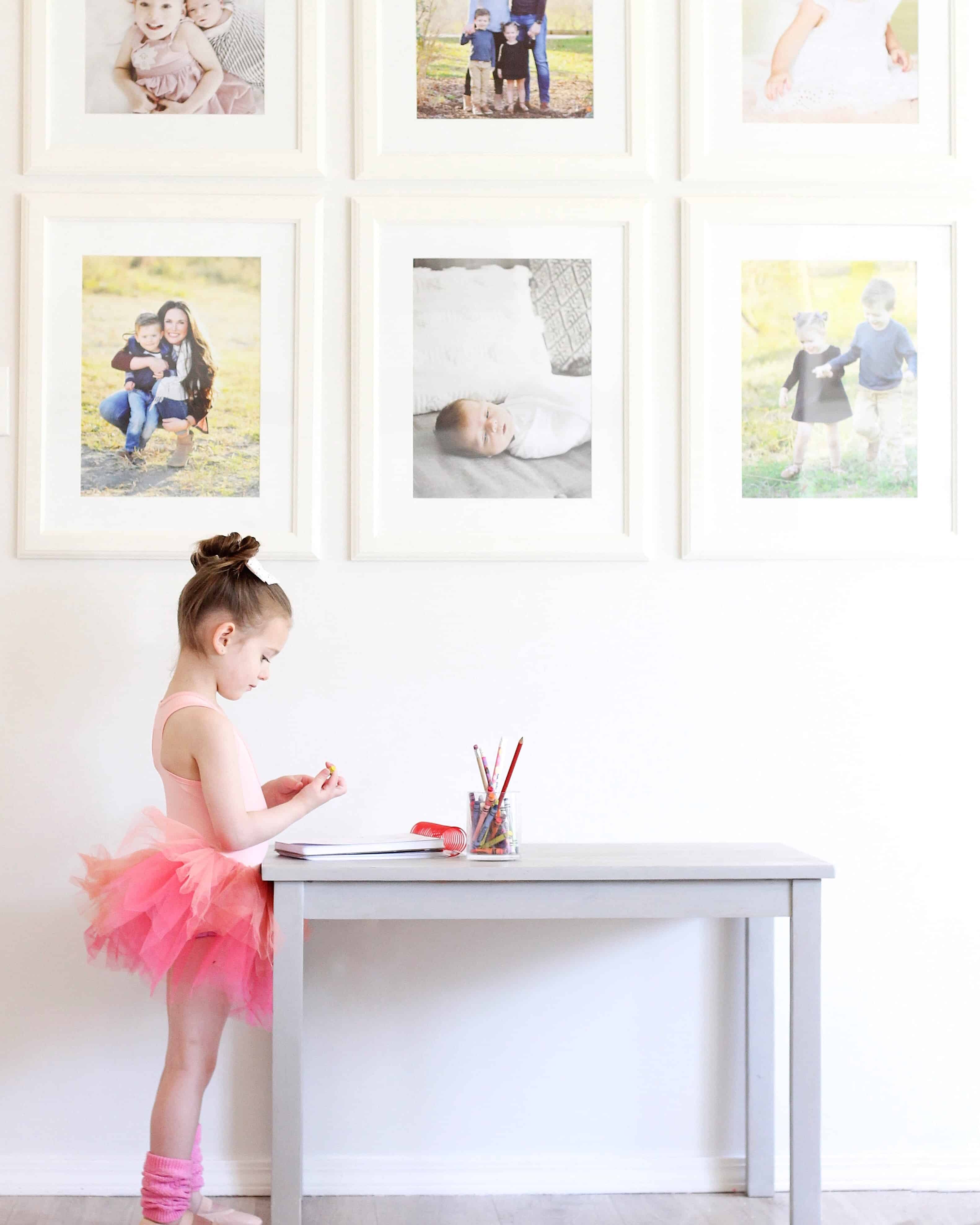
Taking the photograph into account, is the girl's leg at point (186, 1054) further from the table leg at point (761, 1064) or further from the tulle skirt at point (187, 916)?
the table leg at point (761, 1064)

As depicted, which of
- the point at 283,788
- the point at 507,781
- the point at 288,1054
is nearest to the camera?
the point at 288,1054

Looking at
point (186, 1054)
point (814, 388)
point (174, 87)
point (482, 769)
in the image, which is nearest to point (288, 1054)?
point (186, 1054)

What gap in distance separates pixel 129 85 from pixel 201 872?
58.7 inches

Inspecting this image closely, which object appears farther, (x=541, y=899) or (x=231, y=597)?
(x=231, y=597)

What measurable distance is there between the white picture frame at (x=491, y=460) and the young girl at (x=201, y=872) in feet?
1.12

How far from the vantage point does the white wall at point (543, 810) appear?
6.83 ft

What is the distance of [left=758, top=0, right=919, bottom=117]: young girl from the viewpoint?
7.14ft

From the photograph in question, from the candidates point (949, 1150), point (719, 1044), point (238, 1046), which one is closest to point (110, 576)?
point (238, 1046)

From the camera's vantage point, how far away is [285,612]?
6.17 ft

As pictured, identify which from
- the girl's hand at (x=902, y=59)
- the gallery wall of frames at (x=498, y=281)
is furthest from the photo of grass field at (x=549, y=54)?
the girl's hand at (x=902, y=59)

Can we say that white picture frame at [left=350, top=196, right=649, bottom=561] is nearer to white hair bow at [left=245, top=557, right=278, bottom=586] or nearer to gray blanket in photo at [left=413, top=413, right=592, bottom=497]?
gray blanket in photo at [left=413, top=413, right=592, bottom=497]

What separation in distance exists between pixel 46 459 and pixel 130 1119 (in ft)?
4.07

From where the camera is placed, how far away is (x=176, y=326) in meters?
2.13

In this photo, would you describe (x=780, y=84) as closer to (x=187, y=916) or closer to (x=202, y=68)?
(x=202, y=68)
